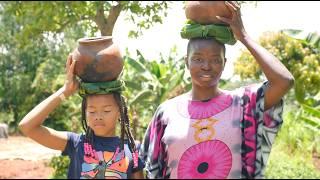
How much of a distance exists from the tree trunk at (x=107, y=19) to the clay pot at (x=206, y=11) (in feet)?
21.0

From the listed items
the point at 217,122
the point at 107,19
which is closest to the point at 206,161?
the point at 217,122

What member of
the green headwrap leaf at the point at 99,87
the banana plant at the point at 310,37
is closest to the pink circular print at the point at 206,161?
the green headwrap leaf at the point at 99,87

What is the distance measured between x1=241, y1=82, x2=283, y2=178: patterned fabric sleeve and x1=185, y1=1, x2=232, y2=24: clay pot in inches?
13.1

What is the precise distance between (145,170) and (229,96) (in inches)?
18.9

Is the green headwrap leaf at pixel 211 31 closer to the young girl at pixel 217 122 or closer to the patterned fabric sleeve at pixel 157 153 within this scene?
the young girl at pixel 217 122

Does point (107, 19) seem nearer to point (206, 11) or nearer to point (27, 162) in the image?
point (27, 162)

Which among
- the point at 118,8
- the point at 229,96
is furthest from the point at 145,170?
the point at 118,8

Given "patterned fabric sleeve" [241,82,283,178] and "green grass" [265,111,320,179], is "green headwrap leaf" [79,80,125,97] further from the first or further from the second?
"green grass" [265,111,320,179]

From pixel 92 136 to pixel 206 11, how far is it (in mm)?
711

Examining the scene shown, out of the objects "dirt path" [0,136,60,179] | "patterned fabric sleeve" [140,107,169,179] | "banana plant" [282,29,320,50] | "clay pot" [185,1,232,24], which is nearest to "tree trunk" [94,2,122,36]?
"dirt path" [0,136,60,179]

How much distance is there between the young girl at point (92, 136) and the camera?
1.88 m

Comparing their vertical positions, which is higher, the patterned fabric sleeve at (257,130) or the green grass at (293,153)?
the patterned fabric sleeve at (257,130)

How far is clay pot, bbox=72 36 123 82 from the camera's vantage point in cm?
184

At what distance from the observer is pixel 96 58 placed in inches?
72.2
